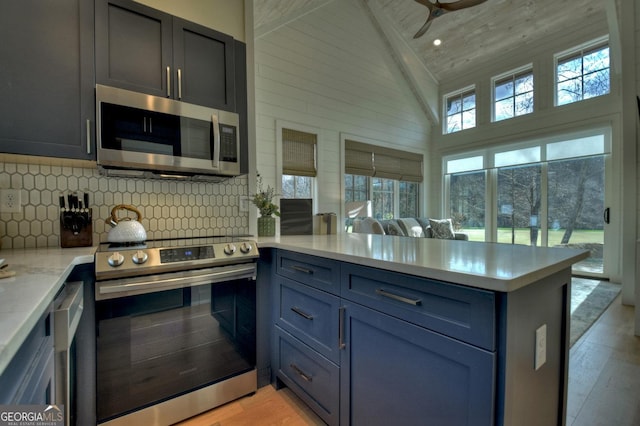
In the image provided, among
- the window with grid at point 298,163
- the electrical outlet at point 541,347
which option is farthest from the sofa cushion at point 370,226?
the electrical outlet at point 541,347

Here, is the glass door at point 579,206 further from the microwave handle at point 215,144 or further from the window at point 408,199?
the microwave handle at point 215,144

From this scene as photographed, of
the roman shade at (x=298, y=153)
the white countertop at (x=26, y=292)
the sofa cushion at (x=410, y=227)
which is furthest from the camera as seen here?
the sofa cushion at (x=410, y=227)

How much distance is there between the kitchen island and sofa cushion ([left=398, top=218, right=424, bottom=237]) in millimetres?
3546

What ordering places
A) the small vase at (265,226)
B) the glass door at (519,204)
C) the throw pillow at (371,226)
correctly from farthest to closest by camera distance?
the glass door at (519,204) → the throw pillow at (371,226) → the small vase at (265,226)

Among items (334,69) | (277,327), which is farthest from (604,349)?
(334,69)

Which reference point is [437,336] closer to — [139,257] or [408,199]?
[139,257]

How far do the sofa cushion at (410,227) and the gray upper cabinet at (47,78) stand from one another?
169 inches

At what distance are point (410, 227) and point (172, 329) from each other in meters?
4.22

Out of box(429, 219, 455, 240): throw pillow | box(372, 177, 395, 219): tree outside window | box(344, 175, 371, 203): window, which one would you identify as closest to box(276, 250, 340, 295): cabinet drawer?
box(344, 175, 371, 203): window

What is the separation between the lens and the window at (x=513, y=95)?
5.24 meters

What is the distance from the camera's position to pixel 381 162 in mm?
5367

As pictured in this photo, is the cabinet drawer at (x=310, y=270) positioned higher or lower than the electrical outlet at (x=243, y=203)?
lower

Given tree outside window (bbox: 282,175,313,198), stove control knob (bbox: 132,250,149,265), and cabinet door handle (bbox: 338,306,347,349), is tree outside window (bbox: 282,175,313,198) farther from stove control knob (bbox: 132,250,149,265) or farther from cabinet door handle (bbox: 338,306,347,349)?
cabinet door handle (bbox: 338,306,347,349)

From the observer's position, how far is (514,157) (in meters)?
5.39
